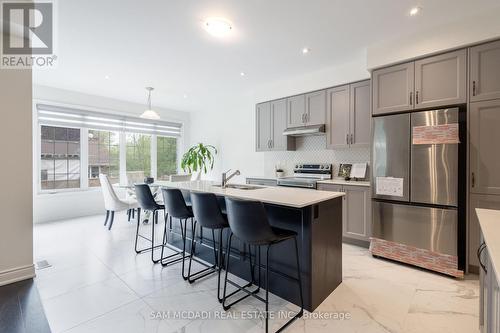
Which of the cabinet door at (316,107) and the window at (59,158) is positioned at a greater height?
the cabinet door at (316,107)


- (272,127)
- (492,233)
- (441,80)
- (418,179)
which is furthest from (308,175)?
(492,233)

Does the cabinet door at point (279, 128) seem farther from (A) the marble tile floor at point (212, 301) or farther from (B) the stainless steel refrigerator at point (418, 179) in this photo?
(A) the marble tile floor at point (212, 301)

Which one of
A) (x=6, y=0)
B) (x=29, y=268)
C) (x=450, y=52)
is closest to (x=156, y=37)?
(x=6, y=0)

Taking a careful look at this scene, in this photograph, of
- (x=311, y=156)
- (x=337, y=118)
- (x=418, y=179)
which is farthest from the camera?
(x=311, y=156)

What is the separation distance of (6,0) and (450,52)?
4.46 metres

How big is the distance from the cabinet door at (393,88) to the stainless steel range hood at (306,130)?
3.09ft

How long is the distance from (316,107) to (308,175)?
1206 mm

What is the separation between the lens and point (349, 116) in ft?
12.6

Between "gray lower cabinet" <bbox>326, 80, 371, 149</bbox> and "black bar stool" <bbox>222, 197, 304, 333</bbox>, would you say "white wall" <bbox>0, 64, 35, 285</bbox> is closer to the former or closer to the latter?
"black bar stool" <bbox>222, 197, 304, 333</bbox>

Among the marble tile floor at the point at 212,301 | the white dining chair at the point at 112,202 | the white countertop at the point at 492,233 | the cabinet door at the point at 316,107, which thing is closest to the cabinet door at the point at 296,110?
the cabinet door at the point at 316,107

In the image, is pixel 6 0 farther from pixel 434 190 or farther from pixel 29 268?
pixel 434 190

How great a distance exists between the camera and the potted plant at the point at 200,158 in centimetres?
649

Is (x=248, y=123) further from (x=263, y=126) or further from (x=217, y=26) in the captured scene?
(x=217, y=26)

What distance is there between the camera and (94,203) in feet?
18.5
